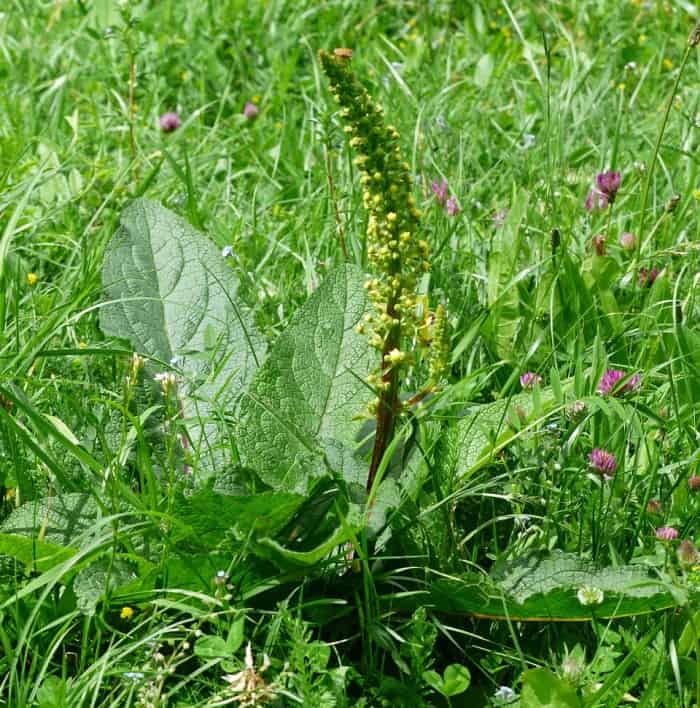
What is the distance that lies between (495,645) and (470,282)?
3.83ft

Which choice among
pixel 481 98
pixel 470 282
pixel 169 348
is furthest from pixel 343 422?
pixel 481 98

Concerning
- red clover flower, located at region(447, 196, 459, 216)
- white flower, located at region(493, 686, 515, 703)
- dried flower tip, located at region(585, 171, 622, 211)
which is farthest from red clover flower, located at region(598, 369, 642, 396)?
red clover flower, located at region(447, 196, 459, 216)

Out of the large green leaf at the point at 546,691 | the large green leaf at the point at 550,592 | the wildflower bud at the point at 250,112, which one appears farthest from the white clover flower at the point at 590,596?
the wildflower bud at the point at 250,112

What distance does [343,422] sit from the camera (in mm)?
2307

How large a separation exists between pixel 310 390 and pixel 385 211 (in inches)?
20.1

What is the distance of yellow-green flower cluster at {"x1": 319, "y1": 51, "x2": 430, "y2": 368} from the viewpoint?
187cm

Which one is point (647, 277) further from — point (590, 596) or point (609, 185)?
point (590, 596)

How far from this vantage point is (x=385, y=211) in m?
1.95

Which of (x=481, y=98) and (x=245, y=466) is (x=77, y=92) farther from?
(x=245, y=466)

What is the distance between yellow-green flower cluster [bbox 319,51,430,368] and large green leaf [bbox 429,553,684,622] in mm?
397

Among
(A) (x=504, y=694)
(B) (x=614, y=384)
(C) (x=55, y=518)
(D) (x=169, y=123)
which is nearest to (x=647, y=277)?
(B) (x=614, y=384)

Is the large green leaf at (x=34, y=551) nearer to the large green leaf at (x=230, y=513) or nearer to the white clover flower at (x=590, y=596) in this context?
the large green leaf at (x=230, y=513)

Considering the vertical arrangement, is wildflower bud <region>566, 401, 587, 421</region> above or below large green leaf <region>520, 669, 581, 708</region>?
above

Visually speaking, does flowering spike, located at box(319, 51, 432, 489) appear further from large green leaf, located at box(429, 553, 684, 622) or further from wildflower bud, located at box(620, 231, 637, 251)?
wildflower bud, located at box(620, 231, 637, 251)
